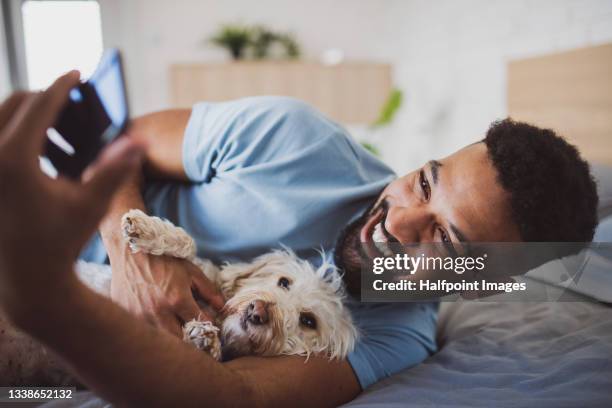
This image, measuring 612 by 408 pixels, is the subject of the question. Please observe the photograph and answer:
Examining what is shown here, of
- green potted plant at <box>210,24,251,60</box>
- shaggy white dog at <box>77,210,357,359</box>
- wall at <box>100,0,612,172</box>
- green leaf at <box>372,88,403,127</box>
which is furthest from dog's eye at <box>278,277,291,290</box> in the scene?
green potted plant at <box>210,24,251,60</box>

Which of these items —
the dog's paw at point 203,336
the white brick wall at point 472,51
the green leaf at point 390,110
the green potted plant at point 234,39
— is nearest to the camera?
the dog's paw at point 203,336

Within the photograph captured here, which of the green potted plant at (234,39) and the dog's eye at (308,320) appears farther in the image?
the green potted plant at (234,39)

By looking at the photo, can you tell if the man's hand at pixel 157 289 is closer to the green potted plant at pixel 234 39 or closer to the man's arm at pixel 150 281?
the man's arm at pixel 150 281

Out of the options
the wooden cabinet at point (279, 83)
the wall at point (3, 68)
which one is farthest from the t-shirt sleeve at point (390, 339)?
the wooden cabinet at point (279, 83)

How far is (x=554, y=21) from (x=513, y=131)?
1.53ft

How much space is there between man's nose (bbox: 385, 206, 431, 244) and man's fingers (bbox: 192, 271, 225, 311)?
1.06 ft

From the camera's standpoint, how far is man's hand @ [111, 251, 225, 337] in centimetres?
69

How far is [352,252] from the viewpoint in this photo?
0.83 meters

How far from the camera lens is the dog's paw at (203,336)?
2.25 ft

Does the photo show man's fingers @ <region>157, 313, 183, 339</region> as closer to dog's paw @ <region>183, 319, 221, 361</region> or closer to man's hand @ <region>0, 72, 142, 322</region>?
dog's paw @ <region>183, 319, 221, 361</region>

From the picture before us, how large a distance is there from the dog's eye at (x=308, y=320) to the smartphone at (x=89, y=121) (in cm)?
45

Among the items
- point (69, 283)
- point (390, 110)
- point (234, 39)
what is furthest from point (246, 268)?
point (234, 39)

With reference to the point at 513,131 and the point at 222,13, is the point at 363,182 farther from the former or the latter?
the point at 222,13

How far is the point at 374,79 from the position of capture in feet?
8.92
